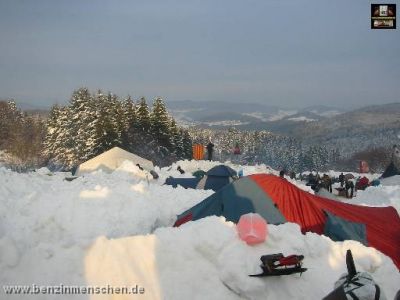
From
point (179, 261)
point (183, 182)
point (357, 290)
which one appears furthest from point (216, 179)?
point (357, 290)

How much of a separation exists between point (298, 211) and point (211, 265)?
13.0ft

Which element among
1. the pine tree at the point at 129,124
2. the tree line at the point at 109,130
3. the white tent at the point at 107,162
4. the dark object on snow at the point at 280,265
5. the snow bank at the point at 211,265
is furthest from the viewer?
the pine tree at the point at 129,124

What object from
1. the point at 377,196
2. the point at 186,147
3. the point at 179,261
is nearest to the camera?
the point at 179,261

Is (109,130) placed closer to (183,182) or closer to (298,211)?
(183,182)

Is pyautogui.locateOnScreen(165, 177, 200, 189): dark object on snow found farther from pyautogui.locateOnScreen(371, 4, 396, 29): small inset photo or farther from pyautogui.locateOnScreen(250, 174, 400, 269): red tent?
pyautogui.locateOnScreen(250, 174, 400, 269): red tent

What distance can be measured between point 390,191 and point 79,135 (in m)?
45.6

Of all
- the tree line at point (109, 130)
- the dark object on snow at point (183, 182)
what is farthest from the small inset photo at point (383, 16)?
the tree line at point (109, 130)

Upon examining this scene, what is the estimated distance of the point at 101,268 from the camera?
543 cm

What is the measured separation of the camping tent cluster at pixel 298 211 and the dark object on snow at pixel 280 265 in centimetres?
303

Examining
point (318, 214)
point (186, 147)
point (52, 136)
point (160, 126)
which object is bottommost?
point (186, 147)

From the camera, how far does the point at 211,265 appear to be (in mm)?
5980

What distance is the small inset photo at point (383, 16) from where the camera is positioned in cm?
1727

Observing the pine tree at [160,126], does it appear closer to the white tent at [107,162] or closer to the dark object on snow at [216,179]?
the white tent at [107,162]

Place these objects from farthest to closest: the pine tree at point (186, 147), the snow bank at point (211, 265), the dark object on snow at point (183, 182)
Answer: the pine tree at point (186, 147) → the dark object on snow at point (183, 182) → the snow bank at point (211, 265)
